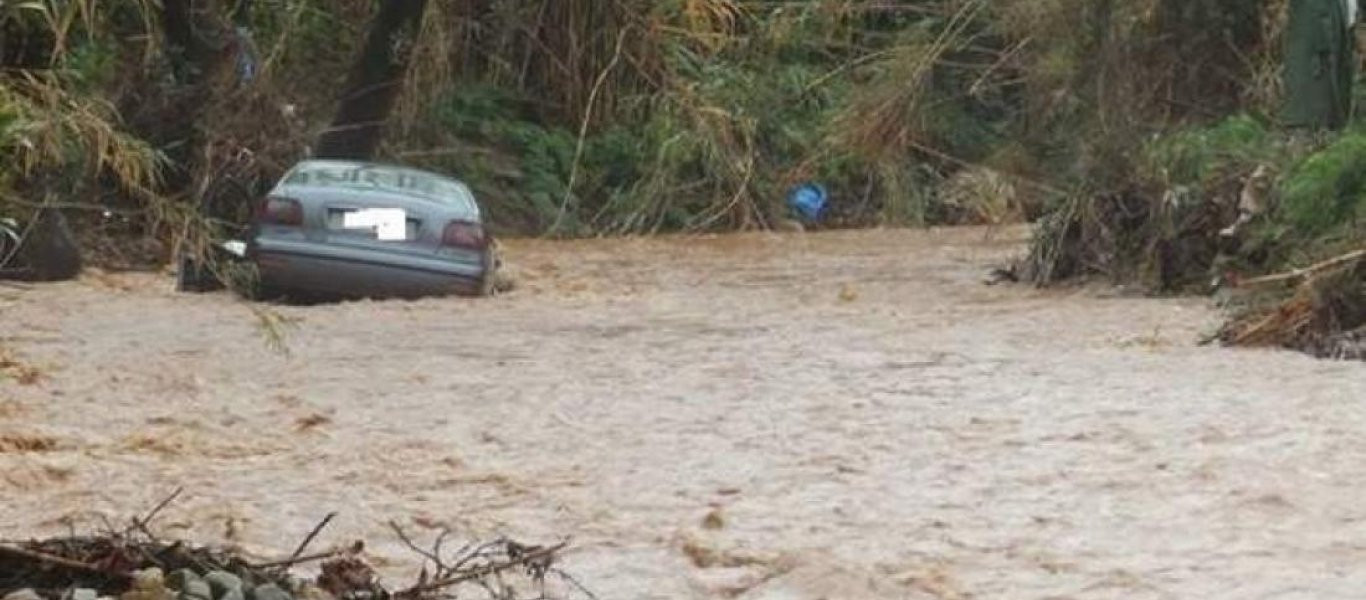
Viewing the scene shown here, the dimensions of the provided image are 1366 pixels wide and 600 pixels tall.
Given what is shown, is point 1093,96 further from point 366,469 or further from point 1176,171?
point 366,469

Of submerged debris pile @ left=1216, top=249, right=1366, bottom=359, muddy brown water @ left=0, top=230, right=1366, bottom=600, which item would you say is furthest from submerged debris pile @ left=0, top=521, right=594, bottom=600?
submerged debris pile @ left=1216, top=249, right=1366, bottom=359

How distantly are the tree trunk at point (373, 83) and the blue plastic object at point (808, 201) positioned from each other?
6564 millimetres

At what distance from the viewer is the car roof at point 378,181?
869 inches

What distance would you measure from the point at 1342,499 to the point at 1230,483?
2.19 ft

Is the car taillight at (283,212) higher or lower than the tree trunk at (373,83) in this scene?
lower

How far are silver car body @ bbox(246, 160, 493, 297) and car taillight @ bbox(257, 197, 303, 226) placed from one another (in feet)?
0.09

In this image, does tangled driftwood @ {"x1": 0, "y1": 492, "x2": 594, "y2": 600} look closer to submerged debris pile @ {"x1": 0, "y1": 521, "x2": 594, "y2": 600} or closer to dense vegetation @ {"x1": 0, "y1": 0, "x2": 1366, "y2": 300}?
submerged debris pile @ {"x1": 0, "y1": 521, "x2": 594, "y2": 600}

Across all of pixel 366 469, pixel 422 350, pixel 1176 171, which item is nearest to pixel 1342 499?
pixel 366 469

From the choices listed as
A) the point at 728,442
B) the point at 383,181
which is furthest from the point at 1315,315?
the point at 383,181

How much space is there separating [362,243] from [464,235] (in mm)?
980

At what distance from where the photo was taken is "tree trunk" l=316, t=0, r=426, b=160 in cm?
3144

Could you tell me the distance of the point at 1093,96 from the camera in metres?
29.1

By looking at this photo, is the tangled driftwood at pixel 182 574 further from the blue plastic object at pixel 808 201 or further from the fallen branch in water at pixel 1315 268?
the blue plastic object at pixel 808 201

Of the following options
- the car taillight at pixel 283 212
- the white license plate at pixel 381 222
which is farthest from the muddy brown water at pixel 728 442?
the car taillight at pixel 283 212
